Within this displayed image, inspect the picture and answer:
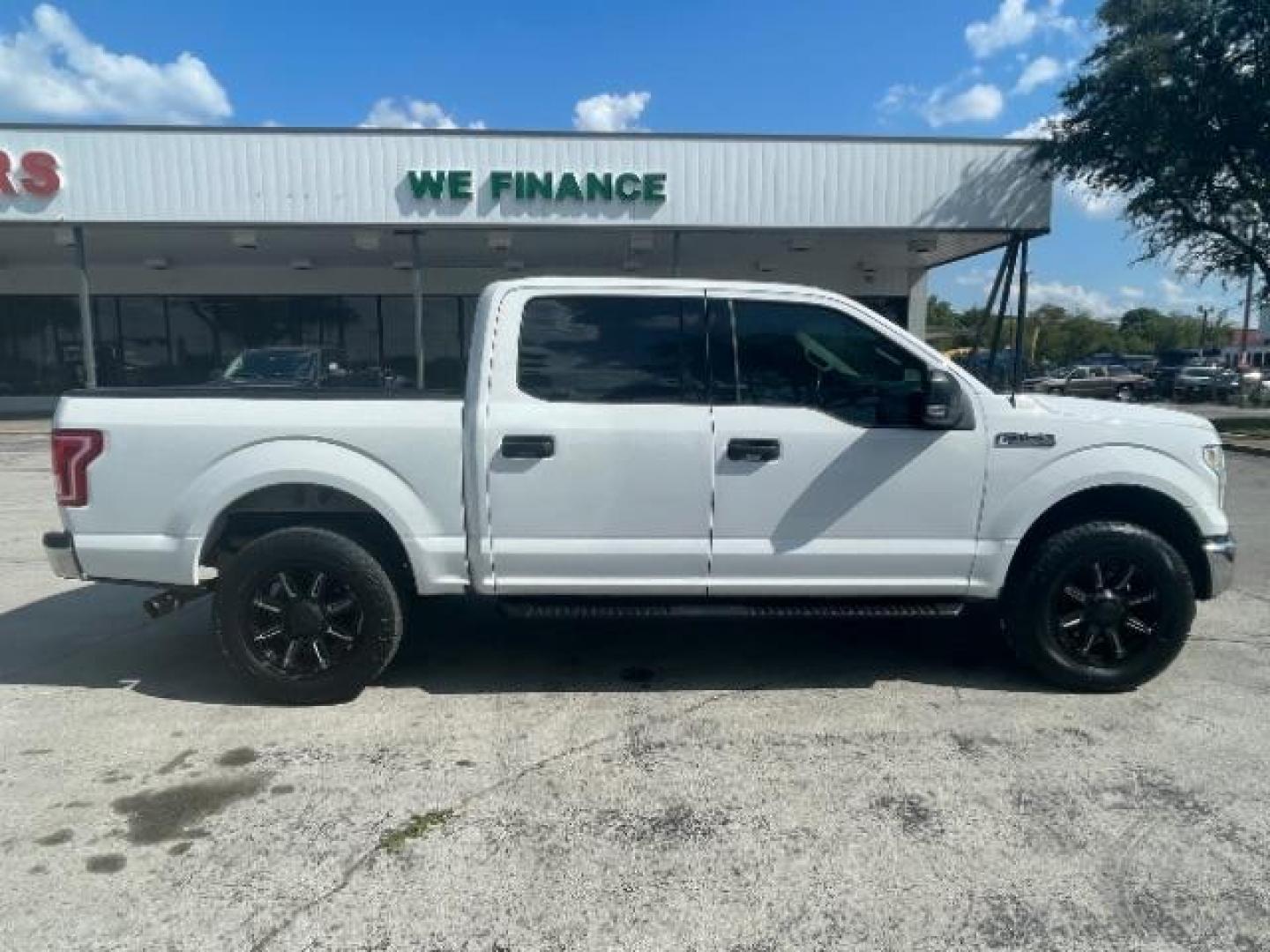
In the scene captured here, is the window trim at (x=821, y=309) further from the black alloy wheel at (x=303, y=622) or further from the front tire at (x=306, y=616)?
the black alloy wheel at (x=303, y=622)

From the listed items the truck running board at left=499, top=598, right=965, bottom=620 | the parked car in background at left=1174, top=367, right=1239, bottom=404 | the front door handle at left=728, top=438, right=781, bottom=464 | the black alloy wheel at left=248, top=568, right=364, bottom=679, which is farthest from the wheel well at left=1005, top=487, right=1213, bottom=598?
the parked car in background at left=1174, top=367, right=1239, bottom=404

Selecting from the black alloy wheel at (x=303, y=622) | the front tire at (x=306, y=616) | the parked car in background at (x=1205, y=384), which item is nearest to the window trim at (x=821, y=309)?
the front tire at (x=306, y=616)

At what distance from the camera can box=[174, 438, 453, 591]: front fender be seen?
12.7 ft

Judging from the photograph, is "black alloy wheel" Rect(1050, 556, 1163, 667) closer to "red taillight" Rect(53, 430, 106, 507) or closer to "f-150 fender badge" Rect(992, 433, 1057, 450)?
"f-150 fender badge" Rect(992, 433, 1057, 450)

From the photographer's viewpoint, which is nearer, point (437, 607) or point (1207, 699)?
point (1207, 699)

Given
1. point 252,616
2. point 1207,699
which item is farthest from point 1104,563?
point 252,616

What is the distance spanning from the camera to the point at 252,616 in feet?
13.0

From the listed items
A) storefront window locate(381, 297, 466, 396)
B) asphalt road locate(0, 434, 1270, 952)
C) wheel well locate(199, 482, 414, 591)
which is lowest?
asphalt road locate(0, 434, 1270, 952)

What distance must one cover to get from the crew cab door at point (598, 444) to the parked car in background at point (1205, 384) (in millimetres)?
37706

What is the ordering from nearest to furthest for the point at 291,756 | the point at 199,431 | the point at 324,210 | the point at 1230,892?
the point at 1230,892
the point at 291,756
the point at 199,431
the point at 324,210

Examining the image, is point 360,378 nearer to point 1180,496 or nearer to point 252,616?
point 252,616

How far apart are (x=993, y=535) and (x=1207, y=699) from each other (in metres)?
1.37

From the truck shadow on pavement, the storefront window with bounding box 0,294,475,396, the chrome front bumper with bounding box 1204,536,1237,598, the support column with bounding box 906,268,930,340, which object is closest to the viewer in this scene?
the chrome front bumper with bounding box 1204,536,1237,598

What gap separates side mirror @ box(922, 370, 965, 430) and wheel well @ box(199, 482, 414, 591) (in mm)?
2525
